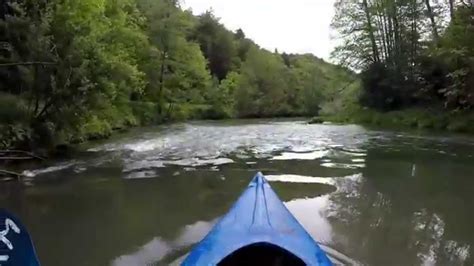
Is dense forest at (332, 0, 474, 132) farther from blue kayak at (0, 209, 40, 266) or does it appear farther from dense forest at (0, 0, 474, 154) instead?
blue kayak at (0, 209, 40, 266)

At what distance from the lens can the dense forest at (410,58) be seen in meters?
22.2

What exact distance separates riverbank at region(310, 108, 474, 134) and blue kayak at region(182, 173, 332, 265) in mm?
18079

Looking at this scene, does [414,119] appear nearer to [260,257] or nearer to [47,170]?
[47,170]

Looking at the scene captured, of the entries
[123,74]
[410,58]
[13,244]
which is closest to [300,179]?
[13,244]

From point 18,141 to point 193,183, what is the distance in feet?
14.3

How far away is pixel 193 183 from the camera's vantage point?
10.5 m

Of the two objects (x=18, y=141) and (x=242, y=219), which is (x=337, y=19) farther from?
(x=242, y=219)

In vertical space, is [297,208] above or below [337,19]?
below

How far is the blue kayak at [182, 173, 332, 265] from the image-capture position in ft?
14.4

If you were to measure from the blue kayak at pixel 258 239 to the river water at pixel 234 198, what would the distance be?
3.75 feet

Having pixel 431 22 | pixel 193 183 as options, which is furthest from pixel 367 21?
pixel 193 183

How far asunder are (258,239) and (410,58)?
87.1ft

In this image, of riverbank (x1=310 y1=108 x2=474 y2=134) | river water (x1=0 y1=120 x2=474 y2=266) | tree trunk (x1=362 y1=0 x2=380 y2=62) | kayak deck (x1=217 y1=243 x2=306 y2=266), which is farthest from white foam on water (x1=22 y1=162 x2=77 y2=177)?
tree trunk (x1=362 y1=0 x2=380 y2=62)

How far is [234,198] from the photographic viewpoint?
890 cm
